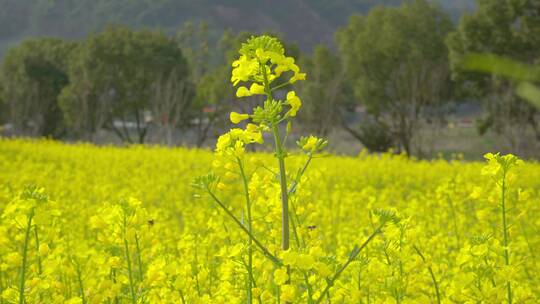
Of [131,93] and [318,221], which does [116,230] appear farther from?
[131,93]

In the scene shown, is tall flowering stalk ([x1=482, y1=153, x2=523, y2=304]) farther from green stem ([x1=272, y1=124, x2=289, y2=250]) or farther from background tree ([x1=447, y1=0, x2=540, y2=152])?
background tree ([x1=447, y1=0, x2=540, y2=152])

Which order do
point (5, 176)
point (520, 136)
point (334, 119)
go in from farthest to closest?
point (334, 119) → point (520, 136) → point (5, 176)

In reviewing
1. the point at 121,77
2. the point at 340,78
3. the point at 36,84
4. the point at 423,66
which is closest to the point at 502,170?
the point at 423,66

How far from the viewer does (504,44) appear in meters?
24.7

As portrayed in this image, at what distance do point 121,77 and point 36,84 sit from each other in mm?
5056

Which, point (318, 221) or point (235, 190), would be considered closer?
point (318, 221)

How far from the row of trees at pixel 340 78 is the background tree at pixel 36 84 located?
2.7 inches

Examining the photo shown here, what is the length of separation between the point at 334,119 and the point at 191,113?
10.2 meters

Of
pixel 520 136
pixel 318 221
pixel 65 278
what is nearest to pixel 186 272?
pixel 65 278

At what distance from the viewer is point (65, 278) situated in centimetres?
369

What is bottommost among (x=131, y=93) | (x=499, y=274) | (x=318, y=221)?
(x=318, y=221)

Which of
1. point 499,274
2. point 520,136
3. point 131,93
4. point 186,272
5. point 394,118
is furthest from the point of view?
point 131,93

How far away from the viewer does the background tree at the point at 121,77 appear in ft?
123

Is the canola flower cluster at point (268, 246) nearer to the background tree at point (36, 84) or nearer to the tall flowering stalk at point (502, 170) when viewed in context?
the tall flowering stalk at point (502, 170)
